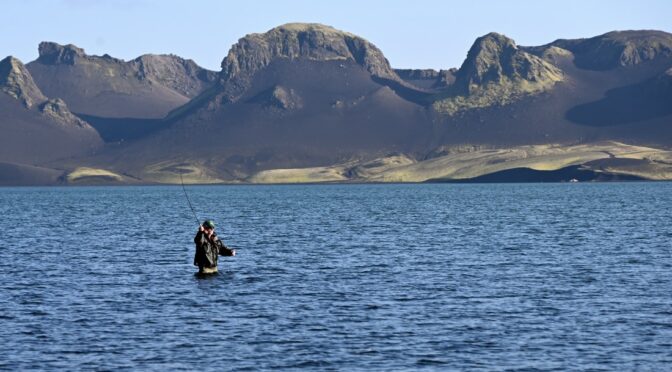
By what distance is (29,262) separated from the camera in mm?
100062

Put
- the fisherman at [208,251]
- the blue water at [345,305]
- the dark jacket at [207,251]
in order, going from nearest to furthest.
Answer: the blue water at [345,305], the fisherman at [208,251], the dark jacket at [207,251]

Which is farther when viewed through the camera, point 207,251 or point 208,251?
point 208,251

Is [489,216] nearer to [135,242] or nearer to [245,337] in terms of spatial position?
[135,242]

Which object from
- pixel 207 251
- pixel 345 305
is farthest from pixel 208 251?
pixel 345 305

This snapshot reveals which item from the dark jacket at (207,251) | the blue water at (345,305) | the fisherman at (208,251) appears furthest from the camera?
the dark jacket at (207,251)

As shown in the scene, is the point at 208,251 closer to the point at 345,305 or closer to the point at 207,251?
the point at 207,251

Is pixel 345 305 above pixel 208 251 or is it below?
below

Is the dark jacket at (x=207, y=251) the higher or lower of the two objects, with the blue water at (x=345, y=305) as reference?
higher

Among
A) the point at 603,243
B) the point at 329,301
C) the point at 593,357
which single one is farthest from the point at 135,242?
the point at 593,357

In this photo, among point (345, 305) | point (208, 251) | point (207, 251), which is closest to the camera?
point (345, 305)

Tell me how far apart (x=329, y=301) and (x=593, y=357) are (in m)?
22.4

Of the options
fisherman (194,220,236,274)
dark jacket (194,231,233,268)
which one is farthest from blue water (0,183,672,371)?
dark jacket (194,231,233,268)

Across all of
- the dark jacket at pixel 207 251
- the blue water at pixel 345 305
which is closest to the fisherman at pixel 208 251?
the dark jacket at pixel 207 251

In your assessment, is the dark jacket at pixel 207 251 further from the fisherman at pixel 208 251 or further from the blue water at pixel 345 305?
the blue water at pixel 345 305
